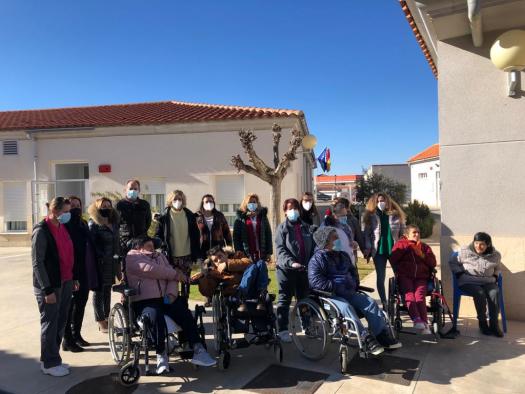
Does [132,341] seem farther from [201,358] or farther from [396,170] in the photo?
[396,170]

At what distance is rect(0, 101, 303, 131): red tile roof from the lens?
45.0 feet

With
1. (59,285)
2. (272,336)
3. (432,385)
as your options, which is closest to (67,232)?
(59,285)

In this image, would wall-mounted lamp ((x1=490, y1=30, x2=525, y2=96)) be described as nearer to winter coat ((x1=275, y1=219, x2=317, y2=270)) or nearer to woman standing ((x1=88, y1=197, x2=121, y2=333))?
winter coat ((x1=275, y1=219, x2=317, y2=270))

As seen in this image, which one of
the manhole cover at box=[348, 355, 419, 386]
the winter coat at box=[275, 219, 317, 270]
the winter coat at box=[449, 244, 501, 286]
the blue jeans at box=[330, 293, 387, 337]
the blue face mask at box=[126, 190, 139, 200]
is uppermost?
the blue face mask at box=[126, 190, 139, 200]

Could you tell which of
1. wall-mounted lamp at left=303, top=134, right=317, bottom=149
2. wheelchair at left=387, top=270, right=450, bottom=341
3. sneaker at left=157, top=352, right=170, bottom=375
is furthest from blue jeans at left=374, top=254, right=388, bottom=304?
wall-mounted lamp at left=303, top=134, right=317, bottom=149

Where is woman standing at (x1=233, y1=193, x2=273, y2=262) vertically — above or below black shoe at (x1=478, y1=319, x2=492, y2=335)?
above

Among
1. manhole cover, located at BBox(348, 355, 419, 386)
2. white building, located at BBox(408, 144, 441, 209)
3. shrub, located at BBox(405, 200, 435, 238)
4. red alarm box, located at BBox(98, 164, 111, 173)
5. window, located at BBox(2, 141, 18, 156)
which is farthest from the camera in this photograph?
white building, located at BBox(408, 144, 441, 209)

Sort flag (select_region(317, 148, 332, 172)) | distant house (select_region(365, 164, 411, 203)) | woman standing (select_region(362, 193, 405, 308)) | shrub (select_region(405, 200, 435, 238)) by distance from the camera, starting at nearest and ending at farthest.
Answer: woman standing (select_region(362, 193, 405, 308)) < shrub (select_region(405, 200, 435, 238)) < flag (select_region(317, 148, 332, 172)) < distant house (select_region(365, 164, 411, 203))

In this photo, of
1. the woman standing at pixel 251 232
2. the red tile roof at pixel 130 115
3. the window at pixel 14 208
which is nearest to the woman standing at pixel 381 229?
the woman standing at pixel 251 232

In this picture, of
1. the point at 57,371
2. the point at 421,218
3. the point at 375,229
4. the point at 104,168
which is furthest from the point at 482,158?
the point at 104,168

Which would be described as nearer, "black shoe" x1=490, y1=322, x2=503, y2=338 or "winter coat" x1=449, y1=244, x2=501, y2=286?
"black shoe" x1=490, y1=322, x2=503, y2=338

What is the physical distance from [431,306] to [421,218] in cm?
1166

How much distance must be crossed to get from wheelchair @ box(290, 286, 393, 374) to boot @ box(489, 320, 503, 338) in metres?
1.47

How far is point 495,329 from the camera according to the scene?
15.5 feet
